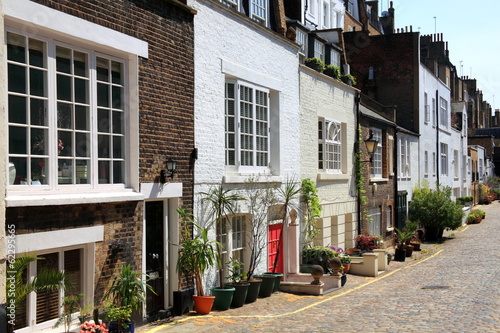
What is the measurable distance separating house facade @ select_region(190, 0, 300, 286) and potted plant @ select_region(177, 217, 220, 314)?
781 mm

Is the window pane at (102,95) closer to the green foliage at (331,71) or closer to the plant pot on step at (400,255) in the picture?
the green foliage at (331,71)

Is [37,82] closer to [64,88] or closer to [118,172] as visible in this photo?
[64,88]

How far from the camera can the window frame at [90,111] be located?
935 cm

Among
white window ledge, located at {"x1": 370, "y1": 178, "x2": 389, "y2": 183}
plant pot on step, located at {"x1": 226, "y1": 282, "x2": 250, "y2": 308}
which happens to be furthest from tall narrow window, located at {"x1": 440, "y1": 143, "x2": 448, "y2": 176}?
plant pot on step, located at {"x1": 226, "y1": 282, "x2": 250, "y2": 308}

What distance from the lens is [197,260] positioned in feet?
41.3

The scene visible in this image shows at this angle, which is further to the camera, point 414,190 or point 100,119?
point 414,190

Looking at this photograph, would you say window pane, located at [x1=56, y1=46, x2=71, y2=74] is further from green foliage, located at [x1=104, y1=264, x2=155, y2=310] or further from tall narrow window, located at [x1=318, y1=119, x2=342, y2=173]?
tall narrow window, located at [x1=318, y1=119, x2=342, y2=173]

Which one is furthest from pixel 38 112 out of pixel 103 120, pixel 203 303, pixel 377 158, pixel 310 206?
pixel 377 158

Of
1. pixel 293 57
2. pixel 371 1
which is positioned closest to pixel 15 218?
pixel 293 57

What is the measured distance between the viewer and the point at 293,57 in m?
18.9

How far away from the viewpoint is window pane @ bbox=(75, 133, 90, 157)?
33.2 feet

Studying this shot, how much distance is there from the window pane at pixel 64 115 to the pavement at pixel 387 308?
12.6 ft

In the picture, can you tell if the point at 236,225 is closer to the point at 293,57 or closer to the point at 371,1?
the point at 293,57

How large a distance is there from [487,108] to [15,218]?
104m
